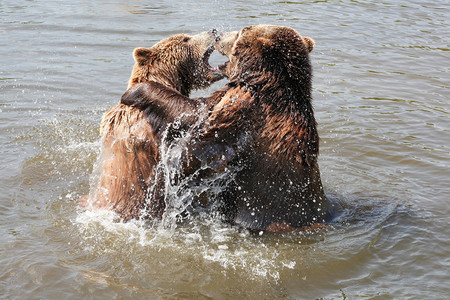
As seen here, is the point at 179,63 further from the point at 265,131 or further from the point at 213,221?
the point at 213,221

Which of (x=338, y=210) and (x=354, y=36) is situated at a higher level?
(x=354, y=36)

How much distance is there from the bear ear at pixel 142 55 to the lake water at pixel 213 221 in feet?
5.41

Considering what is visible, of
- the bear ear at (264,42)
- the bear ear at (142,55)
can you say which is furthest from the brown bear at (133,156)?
the bear ear at (264,42)

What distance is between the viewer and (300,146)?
563 cm

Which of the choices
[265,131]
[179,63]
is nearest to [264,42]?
[265,131]

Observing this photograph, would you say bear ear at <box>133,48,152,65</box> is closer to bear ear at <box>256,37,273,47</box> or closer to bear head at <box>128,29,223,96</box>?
bear head at <box>128,29,223,96</box>

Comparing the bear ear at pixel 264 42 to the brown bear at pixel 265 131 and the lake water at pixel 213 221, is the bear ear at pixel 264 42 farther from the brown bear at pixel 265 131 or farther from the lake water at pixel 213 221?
the lake water at pixel 213 221

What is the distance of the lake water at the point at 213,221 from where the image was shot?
205 inches

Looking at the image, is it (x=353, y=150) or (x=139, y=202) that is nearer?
(x=139, y=202)

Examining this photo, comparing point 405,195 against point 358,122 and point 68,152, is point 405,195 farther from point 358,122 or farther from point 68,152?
point 68,152

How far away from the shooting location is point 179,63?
6.44 meters

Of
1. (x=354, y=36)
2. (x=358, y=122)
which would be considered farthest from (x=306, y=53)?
(x=354, y=36)

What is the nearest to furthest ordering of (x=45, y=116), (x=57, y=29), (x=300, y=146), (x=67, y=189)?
(x=300, y=146), (x=67, y=189), (x=45, y=116), (x=57, y=29)

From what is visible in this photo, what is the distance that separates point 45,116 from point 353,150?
15.3 feet
